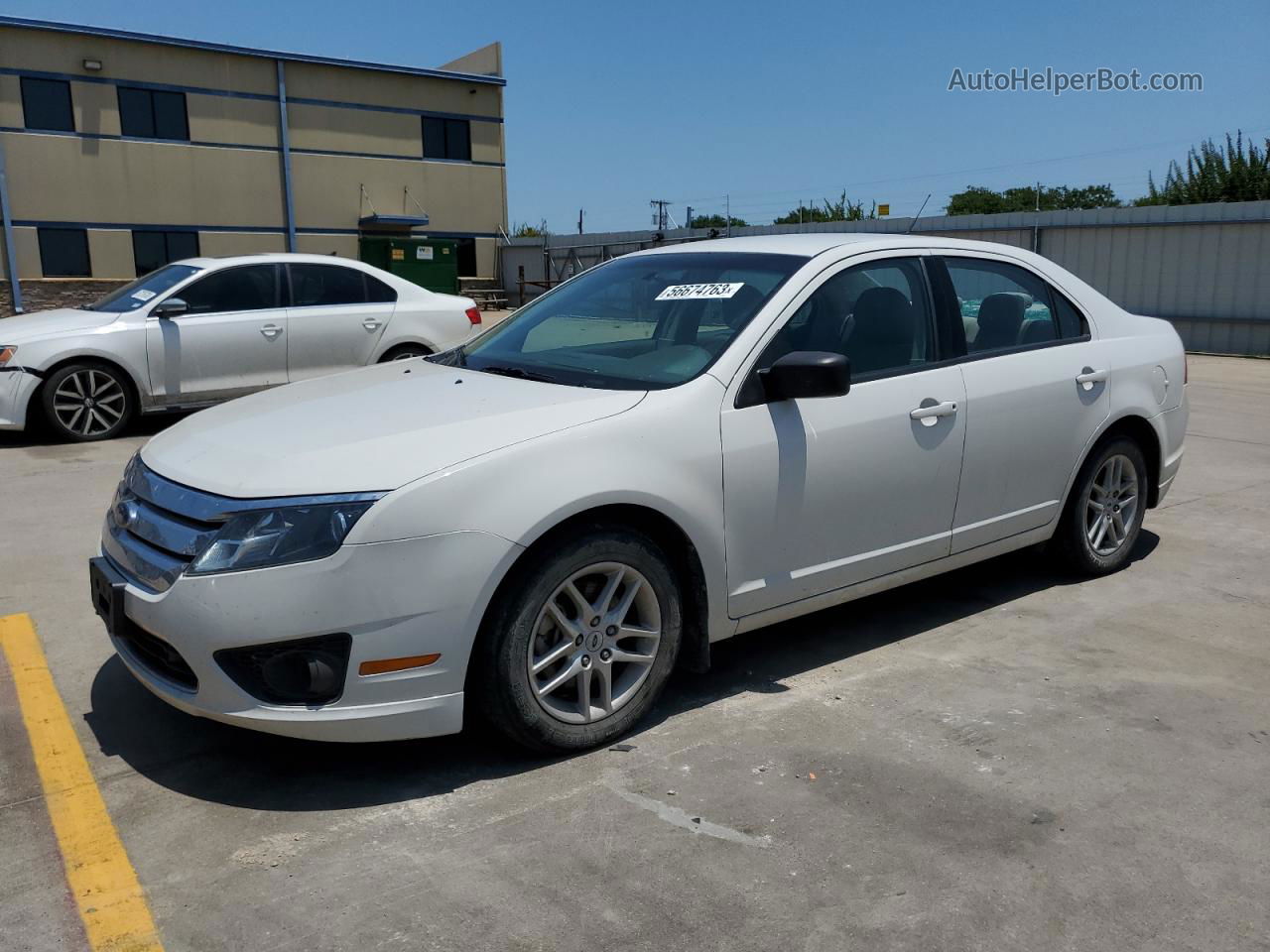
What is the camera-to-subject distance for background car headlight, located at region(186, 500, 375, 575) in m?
3.04

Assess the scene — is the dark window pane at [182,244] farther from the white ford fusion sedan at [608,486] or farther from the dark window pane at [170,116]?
the white ford fusion sedan at [608,486]

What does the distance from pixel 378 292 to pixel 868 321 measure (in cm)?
682

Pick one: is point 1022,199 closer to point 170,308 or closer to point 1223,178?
point 1223,178

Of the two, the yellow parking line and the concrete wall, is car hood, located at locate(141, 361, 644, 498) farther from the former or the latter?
the concrete wall

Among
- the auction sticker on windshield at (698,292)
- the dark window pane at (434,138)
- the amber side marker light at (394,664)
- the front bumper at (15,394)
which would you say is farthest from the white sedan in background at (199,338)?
the dark window pane at (434,138)

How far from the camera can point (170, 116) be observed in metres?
Answer: 27.7

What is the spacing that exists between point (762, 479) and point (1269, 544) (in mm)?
3834

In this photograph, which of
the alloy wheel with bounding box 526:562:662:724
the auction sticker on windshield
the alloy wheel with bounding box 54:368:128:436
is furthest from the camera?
the alloy wheel with bounding box 54:368:128:436

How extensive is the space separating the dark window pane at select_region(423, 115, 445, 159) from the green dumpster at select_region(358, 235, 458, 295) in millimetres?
4823

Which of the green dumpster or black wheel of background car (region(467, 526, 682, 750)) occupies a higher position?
the green dumpster

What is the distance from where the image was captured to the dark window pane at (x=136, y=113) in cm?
2698

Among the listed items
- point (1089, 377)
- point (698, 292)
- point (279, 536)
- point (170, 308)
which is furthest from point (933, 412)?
point (170, 308)

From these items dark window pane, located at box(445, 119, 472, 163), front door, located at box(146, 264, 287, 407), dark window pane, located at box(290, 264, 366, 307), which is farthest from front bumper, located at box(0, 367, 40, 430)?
dark window pane, located at box(445, 119, 472, 163)

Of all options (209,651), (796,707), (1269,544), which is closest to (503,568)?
(209,651)
